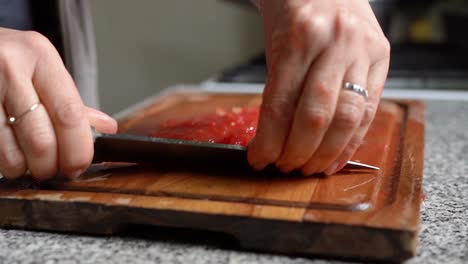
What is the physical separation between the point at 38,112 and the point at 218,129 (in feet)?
1.03

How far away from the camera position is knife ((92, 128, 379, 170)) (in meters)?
0.74

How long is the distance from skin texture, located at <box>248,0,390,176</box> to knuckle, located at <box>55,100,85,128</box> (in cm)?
22

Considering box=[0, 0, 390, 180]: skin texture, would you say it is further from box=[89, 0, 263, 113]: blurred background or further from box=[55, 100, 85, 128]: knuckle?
box=[89, 0, 263, 113]: blurred background

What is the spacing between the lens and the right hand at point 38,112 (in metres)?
0.67

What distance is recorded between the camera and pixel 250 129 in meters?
0.88

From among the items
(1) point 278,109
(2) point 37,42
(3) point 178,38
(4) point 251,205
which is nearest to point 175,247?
(4) point 251,205

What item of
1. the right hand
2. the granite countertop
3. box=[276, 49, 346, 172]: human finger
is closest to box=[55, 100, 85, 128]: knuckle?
the right hand

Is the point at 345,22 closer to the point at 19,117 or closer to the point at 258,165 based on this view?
the point at 258,165

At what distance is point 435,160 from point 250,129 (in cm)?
35

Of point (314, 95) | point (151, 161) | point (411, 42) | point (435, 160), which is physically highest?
point (314, 95)

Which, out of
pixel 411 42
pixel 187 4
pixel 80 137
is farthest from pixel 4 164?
pixel 187 4

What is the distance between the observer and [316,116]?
2.11 feet

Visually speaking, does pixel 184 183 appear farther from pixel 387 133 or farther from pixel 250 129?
pixel 387 133

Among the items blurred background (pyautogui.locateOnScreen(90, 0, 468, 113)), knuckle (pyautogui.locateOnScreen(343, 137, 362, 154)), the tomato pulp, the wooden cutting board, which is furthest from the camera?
blurred background (pyautogui.locateOnScreen(90, 0, 468, 113))
